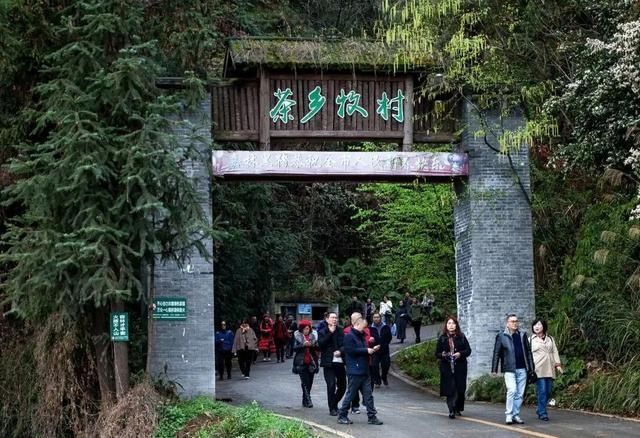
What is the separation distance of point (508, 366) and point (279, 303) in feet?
80.7

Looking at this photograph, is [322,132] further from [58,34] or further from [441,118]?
[58,34]

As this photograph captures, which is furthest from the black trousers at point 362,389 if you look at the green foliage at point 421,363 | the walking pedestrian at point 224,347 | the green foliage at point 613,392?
the walking pedestrian at point 224,347

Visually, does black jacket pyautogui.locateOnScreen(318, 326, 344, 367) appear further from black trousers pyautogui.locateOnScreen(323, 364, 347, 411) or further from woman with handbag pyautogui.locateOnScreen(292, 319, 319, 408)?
woman with handbag pyautogui.locateOnScreen(292, 319, 319, 408)

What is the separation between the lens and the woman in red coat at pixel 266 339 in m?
30.0

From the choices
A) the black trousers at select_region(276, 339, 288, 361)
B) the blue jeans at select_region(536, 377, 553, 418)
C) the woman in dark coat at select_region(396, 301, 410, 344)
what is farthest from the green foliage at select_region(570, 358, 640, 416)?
the woman in dark coat at select_region(396, 301, 410, 344)

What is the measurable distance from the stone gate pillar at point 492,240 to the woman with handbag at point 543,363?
3753mm

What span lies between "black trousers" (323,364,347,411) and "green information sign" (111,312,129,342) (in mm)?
3274

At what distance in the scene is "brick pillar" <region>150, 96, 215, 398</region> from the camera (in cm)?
1728

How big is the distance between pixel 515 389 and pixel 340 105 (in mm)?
7128

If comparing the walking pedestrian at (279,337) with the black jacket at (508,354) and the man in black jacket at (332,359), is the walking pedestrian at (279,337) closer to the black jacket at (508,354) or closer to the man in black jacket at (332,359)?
the man in black jacket at (332,359)

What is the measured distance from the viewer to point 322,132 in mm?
18625

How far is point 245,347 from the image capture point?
82.8ft

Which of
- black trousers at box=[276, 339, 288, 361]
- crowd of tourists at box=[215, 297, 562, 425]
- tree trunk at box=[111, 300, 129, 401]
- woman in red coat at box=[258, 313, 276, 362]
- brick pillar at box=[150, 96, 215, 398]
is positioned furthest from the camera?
black trousers at box=[276, 339, 288, 361]

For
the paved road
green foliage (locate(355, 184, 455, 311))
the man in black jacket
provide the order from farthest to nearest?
green foliage (locate(355, 184, 455, 311)) → the man in black jacket → the paved road
